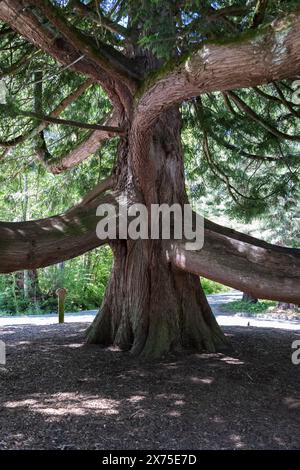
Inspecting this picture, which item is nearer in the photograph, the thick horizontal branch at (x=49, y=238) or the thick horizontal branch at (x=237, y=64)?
the thick horizontal branch at (x=237, y=64)

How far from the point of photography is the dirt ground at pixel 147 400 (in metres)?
4.21

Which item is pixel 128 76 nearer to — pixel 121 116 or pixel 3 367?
pixel 121 116

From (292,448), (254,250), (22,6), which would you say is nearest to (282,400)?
(292,448)

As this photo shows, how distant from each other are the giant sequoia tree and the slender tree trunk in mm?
14

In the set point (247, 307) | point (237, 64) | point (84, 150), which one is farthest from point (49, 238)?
point (247, 307)

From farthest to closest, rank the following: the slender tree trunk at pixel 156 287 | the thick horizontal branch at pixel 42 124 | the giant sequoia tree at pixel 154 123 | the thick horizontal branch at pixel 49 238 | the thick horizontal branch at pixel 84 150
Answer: the thick horizontal branch at pixel 84 150, the thick horizontal branch at pixel 42 124, the slender tree trunk at pixel 156 287, the thick horizontal branch at pixel 49 238, the giant sequoia tree at pixel 154 123

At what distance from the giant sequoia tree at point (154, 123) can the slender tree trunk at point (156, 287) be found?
0.01 meters

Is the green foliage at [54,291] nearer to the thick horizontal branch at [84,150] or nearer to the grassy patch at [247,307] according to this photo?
the grassy patch at [247,307]

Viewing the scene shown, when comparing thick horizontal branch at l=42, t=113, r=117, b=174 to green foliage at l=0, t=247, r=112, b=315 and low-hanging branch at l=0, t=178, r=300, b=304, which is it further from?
green foliage at l=0, t=247, r=112, b=315

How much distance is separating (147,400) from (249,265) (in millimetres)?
1801

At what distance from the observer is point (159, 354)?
6.58m

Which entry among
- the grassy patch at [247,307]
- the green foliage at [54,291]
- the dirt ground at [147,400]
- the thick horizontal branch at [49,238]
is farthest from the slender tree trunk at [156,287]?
the grassy patch at [247,307]

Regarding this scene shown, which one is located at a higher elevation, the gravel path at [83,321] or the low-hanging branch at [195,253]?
the low-hanging branch at [195,253]
